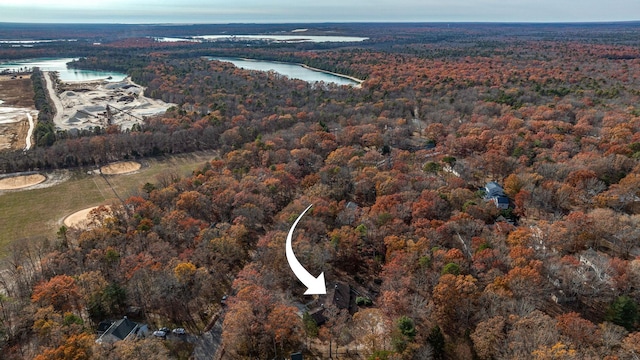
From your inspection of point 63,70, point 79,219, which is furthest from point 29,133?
point 63,70

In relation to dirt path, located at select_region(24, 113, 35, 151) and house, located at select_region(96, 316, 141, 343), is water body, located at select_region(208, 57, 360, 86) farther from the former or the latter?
house, located at select_region(96, 316, 141, 343)

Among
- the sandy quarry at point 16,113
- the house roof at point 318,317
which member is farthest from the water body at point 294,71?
the house roof at point 318,317

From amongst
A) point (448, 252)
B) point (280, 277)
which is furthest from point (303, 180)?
point (448, 252)

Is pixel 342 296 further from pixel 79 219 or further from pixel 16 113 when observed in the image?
pixel 16 113

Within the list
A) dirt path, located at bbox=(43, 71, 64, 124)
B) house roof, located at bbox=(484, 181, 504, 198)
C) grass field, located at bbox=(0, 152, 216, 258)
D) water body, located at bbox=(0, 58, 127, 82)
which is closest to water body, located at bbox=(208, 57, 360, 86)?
water body, located at bbox=(0, 58, 127, 82)

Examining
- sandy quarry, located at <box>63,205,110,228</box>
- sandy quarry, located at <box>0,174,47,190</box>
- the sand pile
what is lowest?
sandy quarry, located at <box>63,205,110,228</box>

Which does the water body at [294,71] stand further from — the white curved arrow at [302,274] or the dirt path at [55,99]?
the white curved arrow at [302,274]
